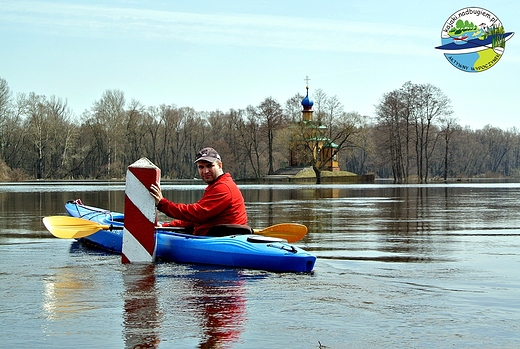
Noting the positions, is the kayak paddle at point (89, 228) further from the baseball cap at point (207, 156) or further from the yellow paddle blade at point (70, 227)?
the baseball cap at point (207, 156)

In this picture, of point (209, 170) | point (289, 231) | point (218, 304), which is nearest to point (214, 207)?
point (209, 170)

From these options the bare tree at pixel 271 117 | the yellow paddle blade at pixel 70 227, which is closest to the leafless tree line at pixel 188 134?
the bare tree at pixel 271 117

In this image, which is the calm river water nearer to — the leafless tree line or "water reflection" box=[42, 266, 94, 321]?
"water reflection" box=[42, 266, 94, 321]

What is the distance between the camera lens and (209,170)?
431 inches

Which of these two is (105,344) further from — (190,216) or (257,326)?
(190,216)

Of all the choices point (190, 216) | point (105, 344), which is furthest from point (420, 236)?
point (105, 344)

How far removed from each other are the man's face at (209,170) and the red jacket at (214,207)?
0.09 meters

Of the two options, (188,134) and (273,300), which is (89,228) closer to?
(273,300)

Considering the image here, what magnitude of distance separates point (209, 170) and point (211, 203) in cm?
50

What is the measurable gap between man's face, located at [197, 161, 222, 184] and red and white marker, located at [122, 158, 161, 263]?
2.23 feet

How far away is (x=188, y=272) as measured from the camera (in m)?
10.1

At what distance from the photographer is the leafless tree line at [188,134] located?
90.1 meters

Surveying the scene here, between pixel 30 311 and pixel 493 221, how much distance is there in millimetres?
14971

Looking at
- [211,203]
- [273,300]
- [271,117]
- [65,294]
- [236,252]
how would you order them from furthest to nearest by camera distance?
[271,117] < [211,203] < [236,252] < [65,294] < [273,300]
